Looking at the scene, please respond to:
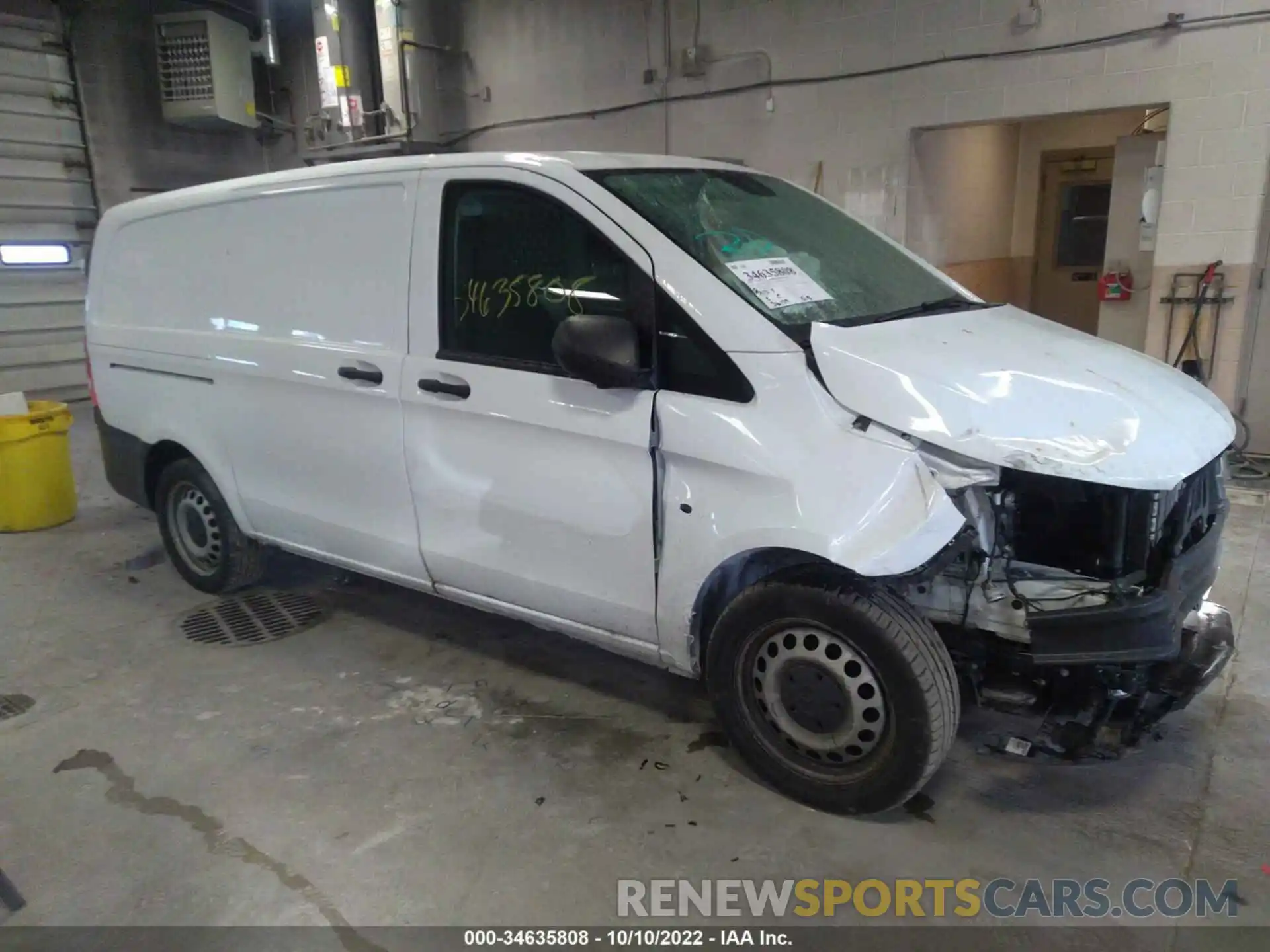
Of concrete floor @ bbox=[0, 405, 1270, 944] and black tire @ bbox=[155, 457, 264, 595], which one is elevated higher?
black tire @ bbox=[155, 457, 264, 595]

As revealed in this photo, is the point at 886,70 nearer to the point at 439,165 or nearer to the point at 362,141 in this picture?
the point at 439,165

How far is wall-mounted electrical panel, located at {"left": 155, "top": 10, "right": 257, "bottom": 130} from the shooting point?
8875 millimetres

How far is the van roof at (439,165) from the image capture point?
2.72m

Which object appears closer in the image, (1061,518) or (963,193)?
(1061,518)

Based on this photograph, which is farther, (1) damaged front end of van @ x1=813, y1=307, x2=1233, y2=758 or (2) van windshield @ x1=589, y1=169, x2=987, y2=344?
(2) van windshield @ x1=589, y1=169, x2=987, y2=344

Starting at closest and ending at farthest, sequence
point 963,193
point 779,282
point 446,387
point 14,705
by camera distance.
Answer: point 779,282 → point 446,387 → point 14,705 → point 963,193

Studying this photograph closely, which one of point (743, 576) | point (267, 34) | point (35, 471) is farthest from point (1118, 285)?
point (267, 34)

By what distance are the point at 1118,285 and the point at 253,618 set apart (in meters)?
6.00

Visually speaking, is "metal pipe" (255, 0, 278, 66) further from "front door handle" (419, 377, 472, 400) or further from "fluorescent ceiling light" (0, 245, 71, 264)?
"front door handle" (419, 377, 472, 400)

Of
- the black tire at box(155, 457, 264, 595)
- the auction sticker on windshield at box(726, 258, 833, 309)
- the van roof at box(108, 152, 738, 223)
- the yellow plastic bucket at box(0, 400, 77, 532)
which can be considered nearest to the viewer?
the auction sticker on windshield at box(726, 258, 833, 309)

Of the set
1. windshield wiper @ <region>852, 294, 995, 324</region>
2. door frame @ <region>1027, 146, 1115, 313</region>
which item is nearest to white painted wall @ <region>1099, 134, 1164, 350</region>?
door frame @ <region>1027, 146, 1115, 313</region>

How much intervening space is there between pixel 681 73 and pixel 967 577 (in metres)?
6.33

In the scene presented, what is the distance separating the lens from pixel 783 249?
2.73 m

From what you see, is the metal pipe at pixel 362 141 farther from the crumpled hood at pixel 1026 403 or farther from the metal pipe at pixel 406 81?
the crumpled hood at pixel 1026 403
